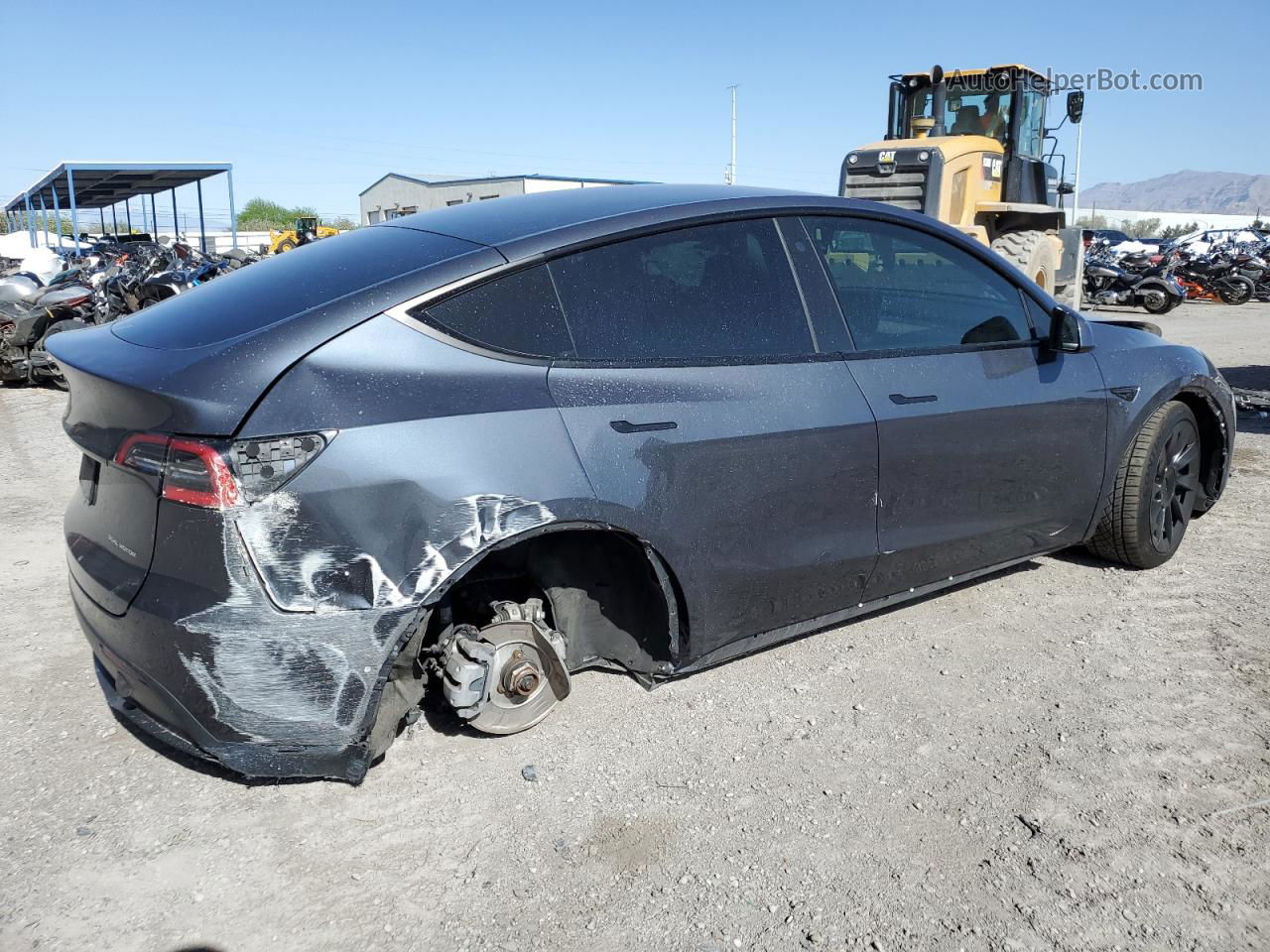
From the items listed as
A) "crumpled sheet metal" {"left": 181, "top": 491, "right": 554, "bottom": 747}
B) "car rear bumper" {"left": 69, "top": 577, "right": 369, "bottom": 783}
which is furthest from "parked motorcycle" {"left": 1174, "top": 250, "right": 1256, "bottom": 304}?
"car rear bumper" {"left": 69, "top": 577, "right": 369, "bottom": 783}

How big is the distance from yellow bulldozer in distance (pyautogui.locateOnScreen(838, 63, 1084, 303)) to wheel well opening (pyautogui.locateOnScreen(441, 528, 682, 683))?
9213 mm

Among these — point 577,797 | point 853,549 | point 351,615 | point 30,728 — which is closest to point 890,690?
point 853,549

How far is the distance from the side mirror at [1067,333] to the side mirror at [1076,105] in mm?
8794

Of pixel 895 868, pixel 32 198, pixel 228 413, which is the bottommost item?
pixel 895 868

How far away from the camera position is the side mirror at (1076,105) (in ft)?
36.6

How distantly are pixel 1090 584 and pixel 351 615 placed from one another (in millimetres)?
3354

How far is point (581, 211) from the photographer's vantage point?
3043 mm

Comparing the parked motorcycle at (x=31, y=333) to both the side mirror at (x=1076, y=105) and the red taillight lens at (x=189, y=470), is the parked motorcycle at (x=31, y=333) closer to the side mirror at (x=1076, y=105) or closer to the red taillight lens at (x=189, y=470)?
the red taillight lens at (x=189, y=470)

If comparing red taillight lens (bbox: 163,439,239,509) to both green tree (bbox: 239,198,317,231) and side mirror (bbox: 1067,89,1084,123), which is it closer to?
side mirror (bbox: 1067,89,1084,123)

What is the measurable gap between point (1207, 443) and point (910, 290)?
87.5 inches

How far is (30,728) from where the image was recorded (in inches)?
124

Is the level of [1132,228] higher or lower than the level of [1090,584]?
higher

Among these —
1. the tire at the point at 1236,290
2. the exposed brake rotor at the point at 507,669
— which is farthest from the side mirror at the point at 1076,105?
the tire at the point at 1236,290

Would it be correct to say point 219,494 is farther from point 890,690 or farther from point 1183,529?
point 1183,529
